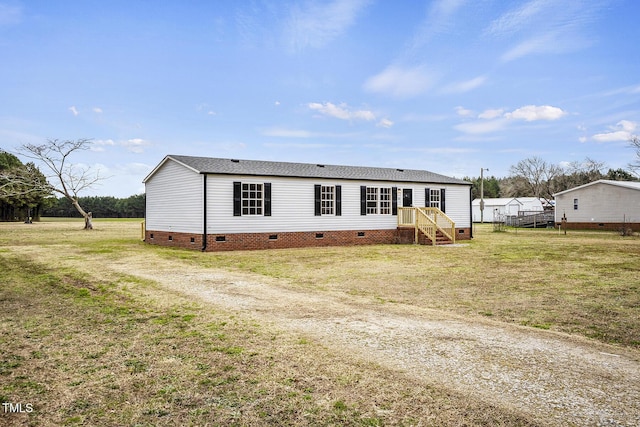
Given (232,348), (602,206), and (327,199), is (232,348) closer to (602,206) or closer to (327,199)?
(327,199)

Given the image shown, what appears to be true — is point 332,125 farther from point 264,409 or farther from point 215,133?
point 264,409

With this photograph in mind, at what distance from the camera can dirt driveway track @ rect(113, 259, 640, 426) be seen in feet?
11.7

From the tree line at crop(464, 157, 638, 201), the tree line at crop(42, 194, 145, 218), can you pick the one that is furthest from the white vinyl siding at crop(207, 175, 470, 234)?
the tree line at crop(42, 194, 145, 218)

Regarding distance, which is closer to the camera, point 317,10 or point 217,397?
point 217,397

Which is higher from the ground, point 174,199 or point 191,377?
point 174,199

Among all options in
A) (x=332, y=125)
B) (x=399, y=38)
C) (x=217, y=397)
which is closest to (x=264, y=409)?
(x=217, y=397)

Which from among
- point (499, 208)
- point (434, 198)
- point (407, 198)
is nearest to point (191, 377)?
point (407, 198)

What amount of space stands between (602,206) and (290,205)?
30157mm

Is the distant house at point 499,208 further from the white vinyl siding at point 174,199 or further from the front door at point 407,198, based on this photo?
the white vinyl siding at point 174,199

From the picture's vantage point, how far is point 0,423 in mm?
3223

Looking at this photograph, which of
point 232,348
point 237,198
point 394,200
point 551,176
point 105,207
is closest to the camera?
point 232,348

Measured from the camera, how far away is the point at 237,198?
1881 centimetres

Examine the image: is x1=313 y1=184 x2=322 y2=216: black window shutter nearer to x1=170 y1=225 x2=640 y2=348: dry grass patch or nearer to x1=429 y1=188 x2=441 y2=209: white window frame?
x1=170 y1=225 x2=640 y2=348: dry grass patch

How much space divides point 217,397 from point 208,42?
20.8 m
